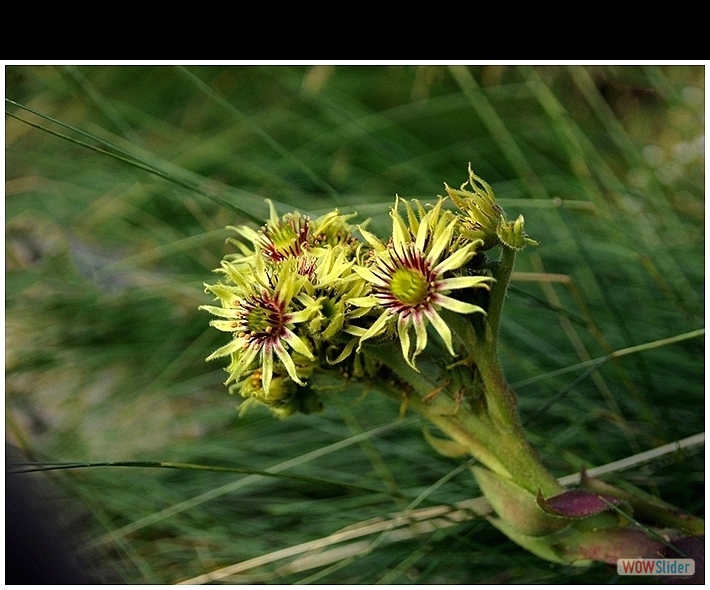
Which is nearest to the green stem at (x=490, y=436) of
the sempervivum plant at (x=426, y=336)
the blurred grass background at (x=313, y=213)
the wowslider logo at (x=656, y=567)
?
the sempervivum plant at (x=426, y=336)

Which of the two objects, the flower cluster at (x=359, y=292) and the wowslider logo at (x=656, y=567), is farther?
the wowslider logo at (x=656, y=567)

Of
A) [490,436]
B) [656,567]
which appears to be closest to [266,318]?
[490,436]

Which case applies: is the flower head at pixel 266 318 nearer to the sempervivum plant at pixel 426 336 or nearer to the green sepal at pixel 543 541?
the sempervivum plant at pixel 426 336

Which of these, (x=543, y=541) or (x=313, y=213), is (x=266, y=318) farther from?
(x=313, y=213)

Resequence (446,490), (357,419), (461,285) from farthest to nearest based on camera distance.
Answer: (357,419)
(446,490)
(461,285)
